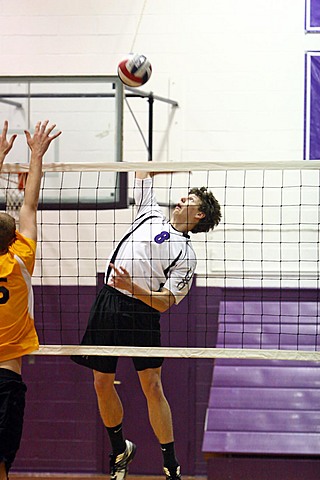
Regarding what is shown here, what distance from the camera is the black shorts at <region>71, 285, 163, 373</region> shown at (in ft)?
19.5

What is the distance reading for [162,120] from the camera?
322 inches

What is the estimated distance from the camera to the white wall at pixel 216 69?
8.12m

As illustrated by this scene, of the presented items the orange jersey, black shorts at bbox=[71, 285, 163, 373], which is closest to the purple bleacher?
black shorts at bbox=[71, 285, 163, 373]

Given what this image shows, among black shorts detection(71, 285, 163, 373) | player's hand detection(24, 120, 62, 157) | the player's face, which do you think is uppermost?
player's hand detection(24, 120, 62, 157)

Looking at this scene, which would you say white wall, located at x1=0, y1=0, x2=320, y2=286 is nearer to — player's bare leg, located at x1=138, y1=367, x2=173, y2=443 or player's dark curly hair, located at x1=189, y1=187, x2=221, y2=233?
player's dark curly hair, located at x1=189, y1=187, x2=221, y2=233

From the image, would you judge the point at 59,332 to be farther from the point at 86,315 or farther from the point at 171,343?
the point at 171,343

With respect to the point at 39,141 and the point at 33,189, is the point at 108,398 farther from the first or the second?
the point at 39,141

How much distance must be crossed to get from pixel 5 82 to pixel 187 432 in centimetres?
368

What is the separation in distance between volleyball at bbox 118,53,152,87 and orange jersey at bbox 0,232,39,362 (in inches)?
69.5

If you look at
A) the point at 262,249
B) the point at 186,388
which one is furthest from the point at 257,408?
the point at 262,249

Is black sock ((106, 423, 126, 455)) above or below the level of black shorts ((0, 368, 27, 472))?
below

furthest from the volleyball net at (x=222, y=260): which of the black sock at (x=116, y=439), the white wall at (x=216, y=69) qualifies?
the black sock at (x=116, y=439)

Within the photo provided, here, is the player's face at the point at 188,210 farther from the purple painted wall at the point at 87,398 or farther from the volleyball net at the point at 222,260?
the purple painted wall at the point at 87,398

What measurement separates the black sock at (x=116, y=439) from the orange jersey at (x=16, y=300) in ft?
4.15
